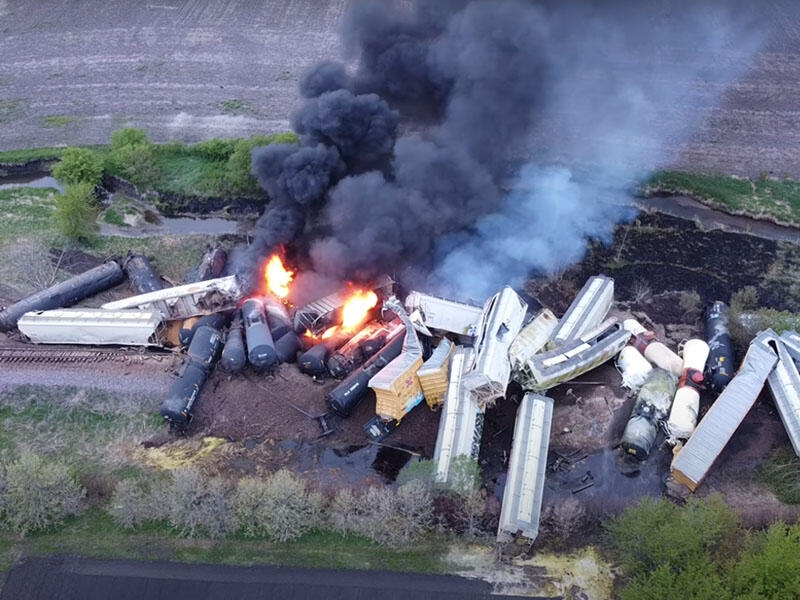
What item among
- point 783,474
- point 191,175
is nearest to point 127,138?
point 191,175

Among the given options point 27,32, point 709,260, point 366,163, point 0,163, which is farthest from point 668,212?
point 27,32

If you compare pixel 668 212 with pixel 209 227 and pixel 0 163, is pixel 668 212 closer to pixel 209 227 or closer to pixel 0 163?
pixel 209 227

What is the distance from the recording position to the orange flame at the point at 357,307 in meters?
34.9

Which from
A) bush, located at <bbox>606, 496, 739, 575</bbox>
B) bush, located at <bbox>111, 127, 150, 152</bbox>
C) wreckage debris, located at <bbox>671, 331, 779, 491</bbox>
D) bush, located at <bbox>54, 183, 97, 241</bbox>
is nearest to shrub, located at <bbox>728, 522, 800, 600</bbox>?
bush, located at <bbox>606, 496, 739, 575</bbox>

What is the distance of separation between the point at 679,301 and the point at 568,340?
28.1 ft

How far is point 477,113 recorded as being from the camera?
3962 centimetres

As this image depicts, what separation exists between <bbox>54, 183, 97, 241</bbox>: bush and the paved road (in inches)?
836

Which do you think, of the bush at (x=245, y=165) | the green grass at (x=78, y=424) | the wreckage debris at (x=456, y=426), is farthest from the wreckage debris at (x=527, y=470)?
the bush at (x=245, y=165)

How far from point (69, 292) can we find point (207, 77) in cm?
2466

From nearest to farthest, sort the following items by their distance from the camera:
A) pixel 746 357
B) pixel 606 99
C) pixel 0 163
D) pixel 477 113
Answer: pixel 746 357 < pixel 477 113 < pixel 0 163 < pixel 606 99

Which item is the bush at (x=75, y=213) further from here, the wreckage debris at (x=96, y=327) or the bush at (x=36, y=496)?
the bush at (x=36, y=496)

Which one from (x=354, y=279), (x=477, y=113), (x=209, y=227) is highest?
(x=477, y=113)

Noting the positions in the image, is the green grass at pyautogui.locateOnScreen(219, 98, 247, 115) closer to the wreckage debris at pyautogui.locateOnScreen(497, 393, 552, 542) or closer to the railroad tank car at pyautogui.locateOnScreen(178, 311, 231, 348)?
the railroad tank car at pyautogui.locateOnScreen(178, 311, 231, 348)

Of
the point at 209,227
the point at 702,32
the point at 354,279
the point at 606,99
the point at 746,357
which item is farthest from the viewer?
the point at 702,32
